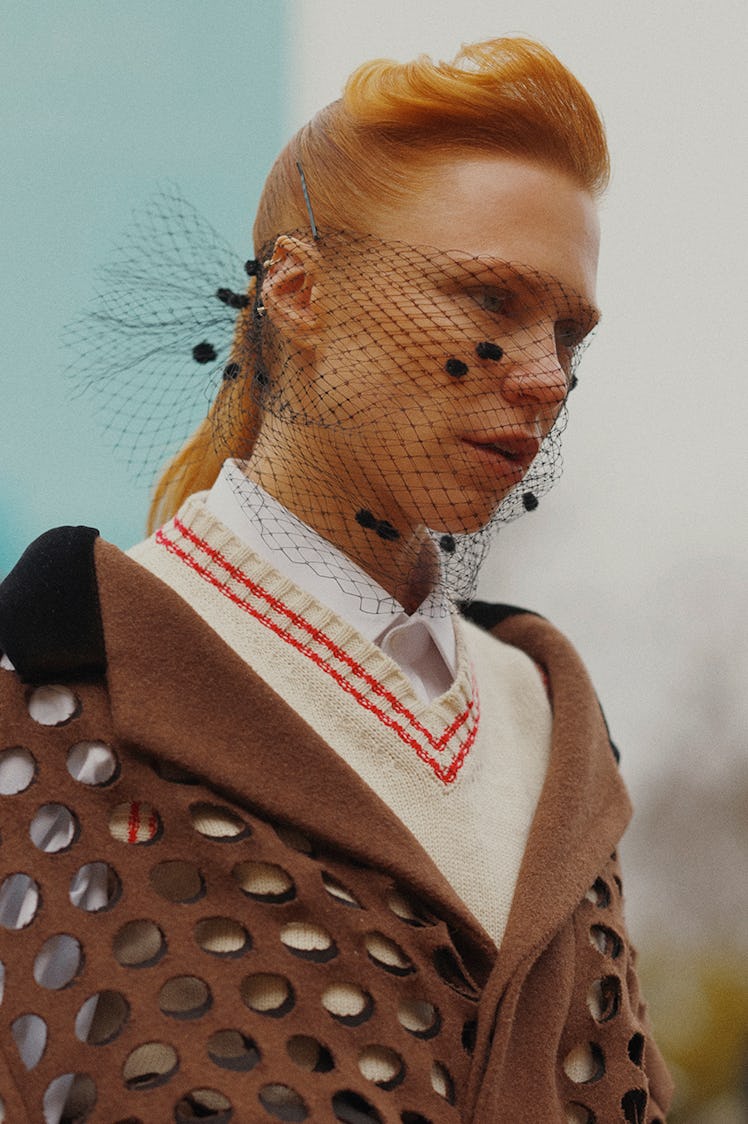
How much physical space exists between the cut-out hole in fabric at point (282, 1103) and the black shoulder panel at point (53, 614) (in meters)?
0.37

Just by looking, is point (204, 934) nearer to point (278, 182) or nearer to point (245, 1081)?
point (245, 1081)

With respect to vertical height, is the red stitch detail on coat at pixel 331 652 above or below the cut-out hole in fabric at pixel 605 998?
above

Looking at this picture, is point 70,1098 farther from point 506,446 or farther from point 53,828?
point 506,446

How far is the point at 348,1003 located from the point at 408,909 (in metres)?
0.10

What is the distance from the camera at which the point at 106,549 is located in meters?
1.00

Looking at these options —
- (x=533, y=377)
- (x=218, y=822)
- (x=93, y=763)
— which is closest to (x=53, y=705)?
(x=93, y=763)

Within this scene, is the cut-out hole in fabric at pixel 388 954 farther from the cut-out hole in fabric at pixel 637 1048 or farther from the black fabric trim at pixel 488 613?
the black fabric trim at pixel 488 613

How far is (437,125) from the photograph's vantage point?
1126 mm

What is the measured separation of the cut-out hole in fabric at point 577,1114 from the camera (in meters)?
1.03

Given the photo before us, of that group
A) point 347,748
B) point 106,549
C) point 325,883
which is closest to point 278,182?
point 106,549

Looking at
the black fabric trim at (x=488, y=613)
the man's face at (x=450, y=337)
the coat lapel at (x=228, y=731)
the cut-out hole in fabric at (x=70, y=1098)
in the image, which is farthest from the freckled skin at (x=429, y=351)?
the cut-out hole in fabric at (x=70, y=1098)

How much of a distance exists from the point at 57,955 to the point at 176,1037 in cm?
12

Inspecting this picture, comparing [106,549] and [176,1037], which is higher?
[106,549]

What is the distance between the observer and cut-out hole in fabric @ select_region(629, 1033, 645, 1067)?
1.12 m
